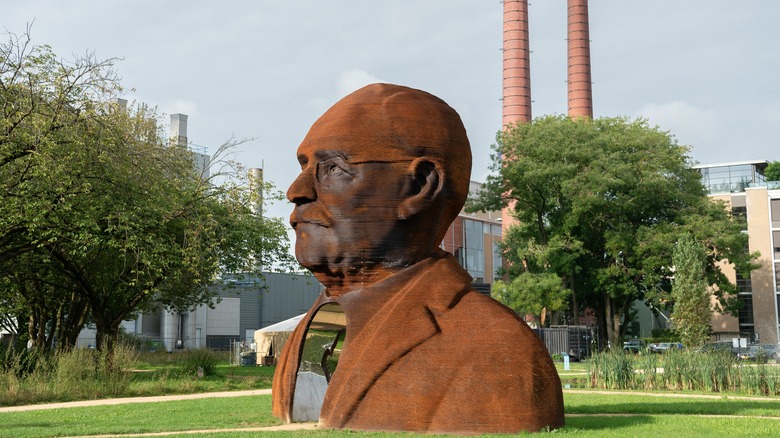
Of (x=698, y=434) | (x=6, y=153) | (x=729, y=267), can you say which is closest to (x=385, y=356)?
(x=698, y=434)

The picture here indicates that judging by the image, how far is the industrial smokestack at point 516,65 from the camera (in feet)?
168

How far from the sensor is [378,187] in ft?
37.5

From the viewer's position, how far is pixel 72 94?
2062 cm

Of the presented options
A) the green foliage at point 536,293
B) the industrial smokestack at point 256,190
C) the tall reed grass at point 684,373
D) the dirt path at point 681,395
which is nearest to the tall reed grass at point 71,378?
the industrial smokestack at point 256,190

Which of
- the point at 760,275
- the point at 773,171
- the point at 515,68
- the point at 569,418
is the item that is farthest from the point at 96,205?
the point at 773,171

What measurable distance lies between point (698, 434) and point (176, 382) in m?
15.1

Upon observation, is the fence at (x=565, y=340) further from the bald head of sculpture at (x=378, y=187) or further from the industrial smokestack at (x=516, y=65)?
the bald head of sculpture at (x=378, y=187)

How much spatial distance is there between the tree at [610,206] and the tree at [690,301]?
408cm

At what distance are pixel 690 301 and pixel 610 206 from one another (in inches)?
292

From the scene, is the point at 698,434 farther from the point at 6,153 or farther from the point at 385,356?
the point at 6,153

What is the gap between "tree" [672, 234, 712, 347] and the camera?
103 feet

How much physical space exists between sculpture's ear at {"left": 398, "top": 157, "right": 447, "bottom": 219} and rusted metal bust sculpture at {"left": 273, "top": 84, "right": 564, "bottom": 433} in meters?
0.02

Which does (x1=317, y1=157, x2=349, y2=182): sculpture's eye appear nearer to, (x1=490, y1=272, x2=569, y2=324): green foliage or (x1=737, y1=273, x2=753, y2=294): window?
(x1=490, y1=272, x2=569, y2=324): green foliage

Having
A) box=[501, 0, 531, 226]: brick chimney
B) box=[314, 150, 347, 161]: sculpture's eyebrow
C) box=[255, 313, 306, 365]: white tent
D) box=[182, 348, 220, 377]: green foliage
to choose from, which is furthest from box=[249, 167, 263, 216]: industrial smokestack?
box=[501, 0, 531, 226]: brick chimney
